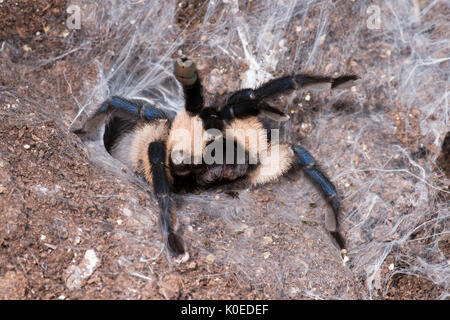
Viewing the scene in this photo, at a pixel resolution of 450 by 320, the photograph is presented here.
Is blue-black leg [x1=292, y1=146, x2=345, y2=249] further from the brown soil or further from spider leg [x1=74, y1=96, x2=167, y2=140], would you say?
spider leg [x1=74, y1=96, x2=167, y2=140]

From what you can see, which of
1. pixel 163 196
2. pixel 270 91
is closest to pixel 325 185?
pixel 270 91

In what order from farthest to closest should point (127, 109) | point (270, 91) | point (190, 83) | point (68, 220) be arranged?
1. point (127, 109)
2. point (270, 91)
3. point (190, 83)
4. point (68, 220)

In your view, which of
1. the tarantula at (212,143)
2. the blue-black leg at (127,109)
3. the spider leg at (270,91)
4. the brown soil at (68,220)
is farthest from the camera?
the blue-black leg at (127,109)

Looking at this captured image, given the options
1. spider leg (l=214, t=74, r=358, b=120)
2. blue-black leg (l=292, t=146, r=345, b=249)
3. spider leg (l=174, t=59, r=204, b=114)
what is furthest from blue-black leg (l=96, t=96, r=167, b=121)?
blue-black leg (l=292, t=146, r=345, b=249)

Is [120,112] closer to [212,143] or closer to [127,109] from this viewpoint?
[127,109]

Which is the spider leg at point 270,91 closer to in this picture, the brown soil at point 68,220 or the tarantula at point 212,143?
the tarantula at point 212,143

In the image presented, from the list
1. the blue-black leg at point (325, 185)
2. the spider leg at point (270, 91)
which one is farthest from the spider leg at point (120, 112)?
the blue-black leg at point (325, 185)
